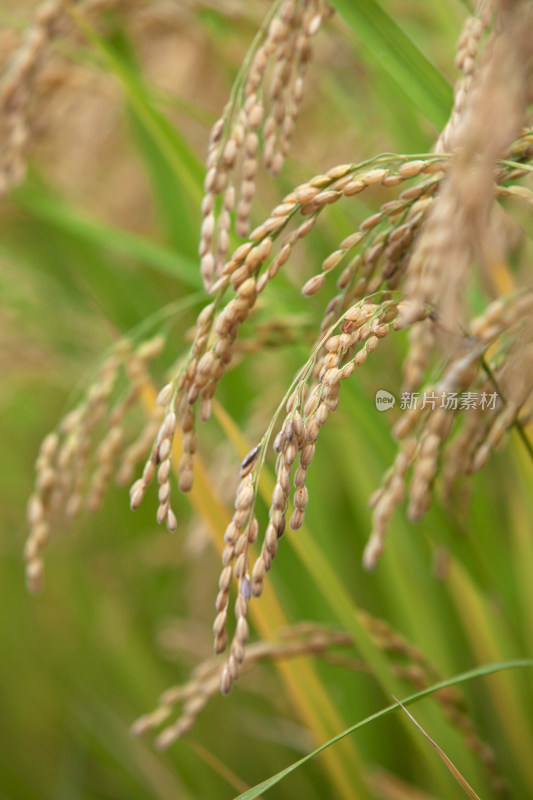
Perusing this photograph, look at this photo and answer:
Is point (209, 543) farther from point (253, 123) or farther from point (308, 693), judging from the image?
point (253, 123)

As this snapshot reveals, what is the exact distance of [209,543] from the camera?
4.09 feet

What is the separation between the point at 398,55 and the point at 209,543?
0.83 meters

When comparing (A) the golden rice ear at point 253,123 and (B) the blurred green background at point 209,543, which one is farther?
(B) the blurred green background at point 209,543

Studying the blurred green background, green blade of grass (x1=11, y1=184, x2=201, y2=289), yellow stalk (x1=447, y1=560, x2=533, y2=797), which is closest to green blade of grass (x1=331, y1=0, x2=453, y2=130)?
the blurred green background

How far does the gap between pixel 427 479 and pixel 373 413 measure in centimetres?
28

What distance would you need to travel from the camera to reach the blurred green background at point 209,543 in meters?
0.93

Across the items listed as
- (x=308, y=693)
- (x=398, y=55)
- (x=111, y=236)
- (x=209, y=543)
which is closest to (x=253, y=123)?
(x=398, y=55)

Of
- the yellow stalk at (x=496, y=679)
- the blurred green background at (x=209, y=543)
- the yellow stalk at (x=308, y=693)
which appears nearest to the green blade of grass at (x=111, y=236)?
the blurred green background at (x=209, y=543)

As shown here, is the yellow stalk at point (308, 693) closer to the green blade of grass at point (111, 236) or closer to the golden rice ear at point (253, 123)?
the green blade of grass at point (111, 236)

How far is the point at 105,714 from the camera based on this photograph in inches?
59.6

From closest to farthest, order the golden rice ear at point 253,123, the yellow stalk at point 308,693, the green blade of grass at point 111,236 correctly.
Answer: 1. the golden rice ear at point 253,123
2. the yellow stalk at point 308,693
3. the green blade of grass at point 111,236

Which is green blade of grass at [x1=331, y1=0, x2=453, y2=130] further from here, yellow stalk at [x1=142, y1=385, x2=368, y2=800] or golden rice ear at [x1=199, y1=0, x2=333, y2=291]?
yellow stalk at [x1=142, y1=385, x2=368, y2=800]

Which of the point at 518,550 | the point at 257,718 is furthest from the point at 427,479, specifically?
the point at 257,718

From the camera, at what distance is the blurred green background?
93 centimetres
